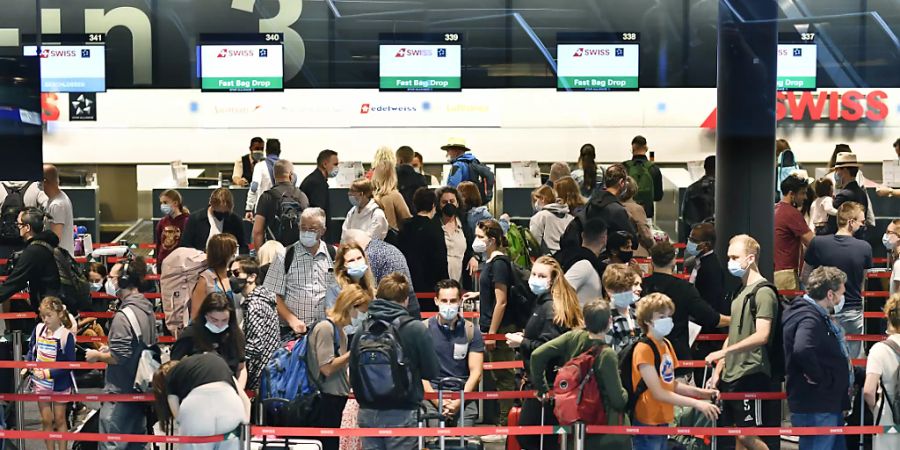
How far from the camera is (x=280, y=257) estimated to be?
904 centimetres

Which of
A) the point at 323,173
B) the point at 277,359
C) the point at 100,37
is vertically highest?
the point at 100,37

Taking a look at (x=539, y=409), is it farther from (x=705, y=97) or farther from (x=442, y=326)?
(x=705, y=97)

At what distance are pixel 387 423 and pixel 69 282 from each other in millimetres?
3740

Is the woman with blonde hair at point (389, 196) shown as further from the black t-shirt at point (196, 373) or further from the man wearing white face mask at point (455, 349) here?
the black t-shirt at point (196, 373)

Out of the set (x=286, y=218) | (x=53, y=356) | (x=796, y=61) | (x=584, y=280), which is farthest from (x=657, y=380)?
(x=796, y=61)

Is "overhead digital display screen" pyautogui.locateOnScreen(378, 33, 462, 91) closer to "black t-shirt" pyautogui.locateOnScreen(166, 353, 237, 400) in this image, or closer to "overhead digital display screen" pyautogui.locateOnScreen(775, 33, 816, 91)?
"overhead digital display screen" pyautogui.locateOnScreen(775, 33, 816, 91)

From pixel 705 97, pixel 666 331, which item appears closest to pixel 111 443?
pixel 666 331

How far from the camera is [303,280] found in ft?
29.6

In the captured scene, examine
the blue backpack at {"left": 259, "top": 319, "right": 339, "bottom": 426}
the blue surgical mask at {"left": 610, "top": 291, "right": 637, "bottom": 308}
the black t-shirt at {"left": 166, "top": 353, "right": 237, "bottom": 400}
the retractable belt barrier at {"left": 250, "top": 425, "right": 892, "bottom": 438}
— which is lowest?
the retractable belt barrier at {"left": 250, "top": 425, "right": 892, "bottom": 438}

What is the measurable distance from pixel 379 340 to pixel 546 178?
34.5 ft

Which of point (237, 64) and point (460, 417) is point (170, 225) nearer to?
point (460, 417)

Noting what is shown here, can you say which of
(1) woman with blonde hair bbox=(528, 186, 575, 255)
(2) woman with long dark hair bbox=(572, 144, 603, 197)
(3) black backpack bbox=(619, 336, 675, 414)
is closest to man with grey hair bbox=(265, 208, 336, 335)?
(3) black backpack bbox=(619, 336, 675, 414)

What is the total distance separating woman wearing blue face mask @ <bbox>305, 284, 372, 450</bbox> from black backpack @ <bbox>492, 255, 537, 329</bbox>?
4.92 ft

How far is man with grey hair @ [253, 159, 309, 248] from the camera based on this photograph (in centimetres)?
1176
